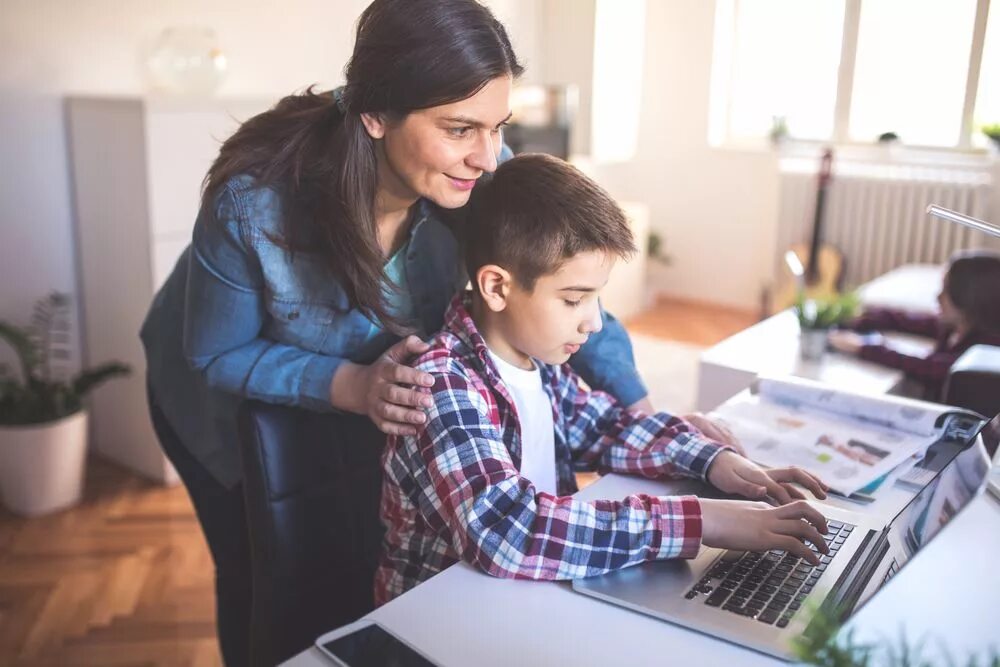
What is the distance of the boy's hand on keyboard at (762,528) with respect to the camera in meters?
0.90

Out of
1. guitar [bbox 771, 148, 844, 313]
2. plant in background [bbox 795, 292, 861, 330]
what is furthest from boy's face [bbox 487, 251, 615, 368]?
guitar [bbox 771, 148, 844, 313]

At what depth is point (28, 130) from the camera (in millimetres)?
2771

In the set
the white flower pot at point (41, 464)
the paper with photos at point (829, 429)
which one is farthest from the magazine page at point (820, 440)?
the white flower pot at point (41, 464)

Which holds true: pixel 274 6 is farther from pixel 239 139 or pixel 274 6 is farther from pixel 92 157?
pixel 239 139

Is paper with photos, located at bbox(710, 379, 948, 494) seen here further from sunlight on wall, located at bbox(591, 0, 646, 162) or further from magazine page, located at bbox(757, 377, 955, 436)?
sunlight on wall, located at bbox(591, 0, 646, 162)

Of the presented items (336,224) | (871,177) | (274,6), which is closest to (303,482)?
(336,224)

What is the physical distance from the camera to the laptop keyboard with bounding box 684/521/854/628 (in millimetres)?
837

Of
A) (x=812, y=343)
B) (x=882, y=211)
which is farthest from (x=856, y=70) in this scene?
(x=812, y=343)

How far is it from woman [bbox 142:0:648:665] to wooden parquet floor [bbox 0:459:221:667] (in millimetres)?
870

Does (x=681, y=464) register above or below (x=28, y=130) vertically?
below

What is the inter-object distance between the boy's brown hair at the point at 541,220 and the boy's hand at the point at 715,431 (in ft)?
0.83

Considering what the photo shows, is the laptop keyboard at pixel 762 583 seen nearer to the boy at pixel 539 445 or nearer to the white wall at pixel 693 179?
the boy at pixel 539 445

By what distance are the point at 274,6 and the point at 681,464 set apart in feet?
9.14

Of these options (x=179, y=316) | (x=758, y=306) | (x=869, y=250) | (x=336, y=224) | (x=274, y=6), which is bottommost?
(x=758, y=306)
